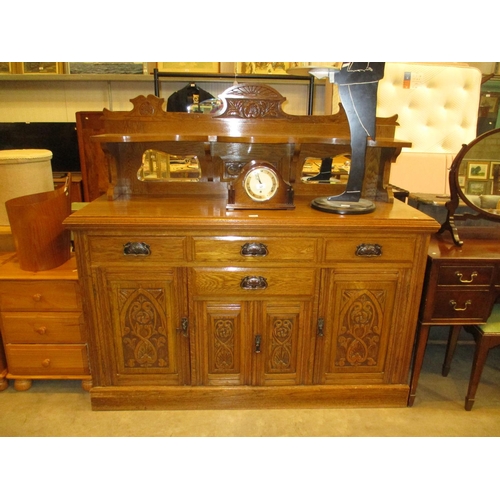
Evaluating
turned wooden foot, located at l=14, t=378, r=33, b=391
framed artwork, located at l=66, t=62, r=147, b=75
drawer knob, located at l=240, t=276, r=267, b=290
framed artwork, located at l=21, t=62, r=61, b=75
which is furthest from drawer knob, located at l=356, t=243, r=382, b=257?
framed artwork, located at l=21, t=62, r=61, b=75

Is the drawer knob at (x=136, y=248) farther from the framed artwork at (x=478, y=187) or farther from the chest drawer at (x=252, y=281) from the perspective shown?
the framed artwork at (x=478, y=187)

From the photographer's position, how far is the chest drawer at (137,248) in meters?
1.72

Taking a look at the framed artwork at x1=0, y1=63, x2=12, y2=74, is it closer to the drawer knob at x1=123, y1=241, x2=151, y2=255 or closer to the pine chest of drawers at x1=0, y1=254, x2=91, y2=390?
the pine chest of drawers at x1=0, y1=254, x2=91, y2=390

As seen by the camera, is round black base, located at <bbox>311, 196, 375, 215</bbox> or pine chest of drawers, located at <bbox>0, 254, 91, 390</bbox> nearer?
round black base, located at <bbox>311, 196, 375, 215</bbox>

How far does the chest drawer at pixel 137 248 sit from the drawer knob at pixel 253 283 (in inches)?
11.7

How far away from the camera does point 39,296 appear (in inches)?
A: 78.1

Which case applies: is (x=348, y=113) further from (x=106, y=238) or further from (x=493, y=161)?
(x=106, y=238)

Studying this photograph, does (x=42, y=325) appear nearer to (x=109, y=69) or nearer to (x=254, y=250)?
(x=254, y=250)

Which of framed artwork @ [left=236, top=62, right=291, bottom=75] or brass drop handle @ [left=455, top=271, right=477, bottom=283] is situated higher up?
framed artwork @ [left=236, top=62, right=291, bottom=75]

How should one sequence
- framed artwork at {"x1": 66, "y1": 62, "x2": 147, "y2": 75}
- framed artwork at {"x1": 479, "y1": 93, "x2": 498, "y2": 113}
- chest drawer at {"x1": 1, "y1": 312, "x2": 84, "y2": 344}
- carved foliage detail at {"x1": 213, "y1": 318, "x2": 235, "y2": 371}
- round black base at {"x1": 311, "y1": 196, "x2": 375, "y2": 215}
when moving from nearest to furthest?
round black base at {"x1": 311, "y1": 196, "x2": 375, "y2": 215}, carved foliage detail at {"x1": 213, "y1": 318, "x2": 235, "y2": 371}, chest drawer at {"x1": 1, "y1": 312, "x2": 84, "y2": 344}, framed artwork at {"x1": 479, "y1": 93, "x2": 498, "y2": 113}, framed artwork at {"x1": 66, "y1": 62, "x2": 147, "y2": 75}

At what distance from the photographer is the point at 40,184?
2266 millimetres

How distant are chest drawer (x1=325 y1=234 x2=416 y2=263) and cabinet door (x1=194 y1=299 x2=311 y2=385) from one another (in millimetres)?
288

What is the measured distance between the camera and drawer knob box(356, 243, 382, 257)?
177 cm
